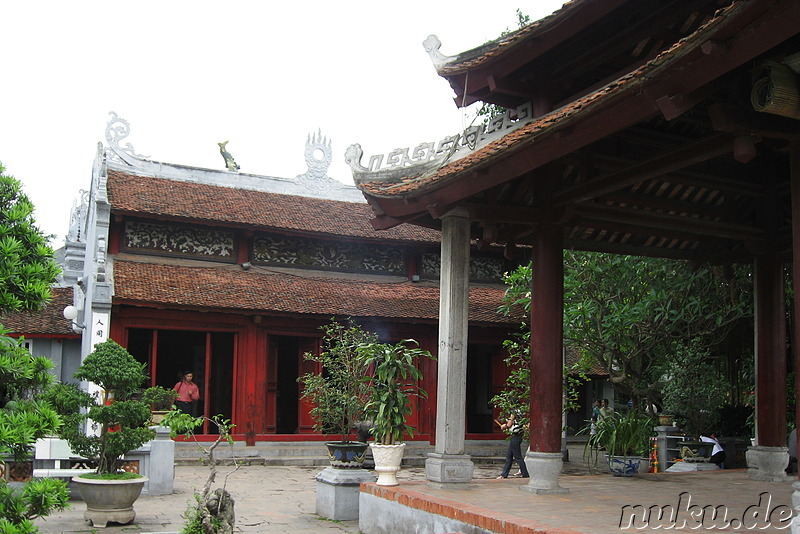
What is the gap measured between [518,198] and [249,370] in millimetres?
10631

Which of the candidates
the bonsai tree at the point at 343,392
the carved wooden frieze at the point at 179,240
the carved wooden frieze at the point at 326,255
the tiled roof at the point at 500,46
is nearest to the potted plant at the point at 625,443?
the bonsai tree at the point at 343,392

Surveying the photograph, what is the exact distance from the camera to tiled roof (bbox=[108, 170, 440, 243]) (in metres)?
18.8

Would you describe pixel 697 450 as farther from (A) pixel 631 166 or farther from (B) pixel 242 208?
(B) pixel 242 208

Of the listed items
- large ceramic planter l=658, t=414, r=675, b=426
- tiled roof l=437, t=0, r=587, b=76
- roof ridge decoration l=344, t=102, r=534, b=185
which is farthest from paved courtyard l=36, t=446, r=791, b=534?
tiled roof l=437, t=0, r=587, b=76

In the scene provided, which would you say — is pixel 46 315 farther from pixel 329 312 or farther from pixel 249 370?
pixel 329 312

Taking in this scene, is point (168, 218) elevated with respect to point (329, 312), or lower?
elevated

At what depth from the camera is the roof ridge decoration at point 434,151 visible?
9.41 metres

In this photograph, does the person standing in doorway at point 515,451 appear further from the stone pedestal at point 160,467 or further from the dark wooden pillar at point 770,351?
the stone pedestal at point 160,467

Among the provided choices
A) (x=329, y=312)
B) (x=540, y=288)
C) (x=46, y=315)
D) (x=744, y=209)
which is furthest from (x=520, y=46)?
(x=46, y=315)

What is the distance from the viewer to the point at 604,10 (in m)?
8.33

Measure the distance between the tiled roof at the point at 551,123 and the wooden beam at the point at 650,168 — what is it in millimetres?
818

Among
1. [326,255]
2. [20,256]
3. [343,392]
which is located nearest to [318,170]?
[326,255]

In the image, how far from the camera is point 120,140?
20.5m

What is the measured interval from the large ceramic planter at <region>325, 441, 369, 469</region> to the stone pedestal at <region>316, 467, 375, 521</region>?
66 millimetres
